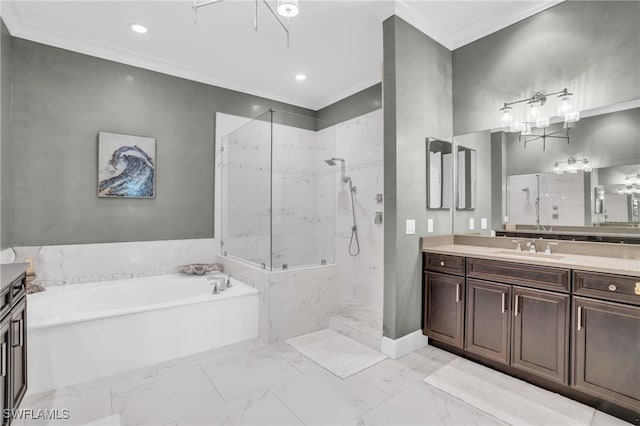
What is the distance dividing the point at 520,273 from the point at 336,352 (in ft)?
5.24

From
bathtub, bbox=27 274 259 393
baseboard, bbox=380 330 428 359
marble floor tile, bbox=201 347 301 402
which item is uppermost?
bathtub, bbox=27 274 259 393

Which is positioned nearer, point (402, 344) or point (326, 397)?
point (326, 397)

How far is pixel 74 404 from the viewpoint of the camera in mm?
1975

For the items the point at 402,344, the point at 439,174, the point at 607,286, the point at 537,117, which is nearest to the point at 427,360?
the point at 402,344

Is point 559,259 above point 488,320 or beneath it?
above

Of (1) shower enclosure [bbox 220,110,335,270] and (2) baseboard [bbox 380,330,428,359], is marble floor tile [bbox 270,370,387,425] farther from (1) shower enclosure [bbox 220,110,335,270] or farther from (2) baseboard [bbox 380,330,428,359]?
(1) shower enclosure [bbox 220,110,335,270]

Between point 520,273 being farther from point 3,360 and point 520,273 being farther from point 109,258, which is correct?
point 109,258

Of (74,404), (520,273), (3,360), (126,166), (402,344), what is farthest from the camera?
(126,166)

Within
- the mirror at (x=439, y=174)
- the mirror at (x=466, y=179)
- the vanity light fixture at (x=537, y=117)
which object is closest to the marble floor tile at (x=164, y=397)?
the mirror at (x=439, y=174)

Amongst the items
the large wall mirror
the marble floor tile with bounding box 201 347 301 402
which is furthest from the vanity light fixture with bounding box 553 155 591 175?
the marble floor tile with bounding box 201 347 301 402

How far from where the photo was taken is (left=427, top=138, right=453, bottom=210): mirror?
9.55ft

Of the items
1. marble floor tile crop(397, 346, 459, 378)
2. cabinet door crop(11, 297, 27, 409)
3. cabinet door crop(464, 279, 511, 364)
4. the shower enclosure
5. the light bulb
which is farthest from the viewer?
the shower enclosure

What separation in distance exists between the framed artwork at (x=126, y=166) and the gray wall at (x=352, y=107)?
6.72 feet

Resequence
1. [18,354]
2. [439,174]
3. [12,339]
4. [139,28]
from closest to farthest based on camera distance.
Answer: [12,339], [18,354], [139,28], [439,174]
